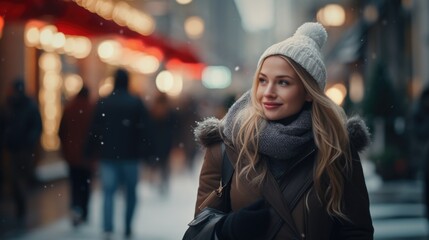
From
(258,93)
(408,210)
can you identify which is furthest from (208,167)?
(408,210)

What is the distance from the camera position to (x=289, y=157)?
304cm

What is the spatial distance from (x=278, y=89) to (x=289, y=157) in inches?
10.4

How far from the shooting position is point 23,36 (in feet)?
51.3

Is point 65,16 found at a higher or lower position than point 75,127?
higher

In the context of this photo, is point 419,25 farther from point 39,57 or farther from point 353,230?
point 353,230

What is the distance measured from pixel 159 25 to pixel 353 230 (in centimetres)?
3007

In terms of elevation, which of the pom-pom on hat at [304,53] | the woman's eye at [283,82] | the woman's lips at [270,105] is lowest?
the woman's lips at [270,105]

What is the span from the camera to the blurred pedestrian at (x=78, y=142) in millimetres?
10789

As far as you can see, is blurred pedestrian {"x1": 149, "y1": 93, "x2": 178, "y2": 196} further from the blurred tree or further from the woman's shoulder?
the woman's shoulder

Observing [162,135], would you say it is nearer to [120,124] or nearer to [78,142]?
[78,142]

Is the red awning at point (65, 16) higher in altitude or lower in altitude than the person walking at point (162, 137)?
higher

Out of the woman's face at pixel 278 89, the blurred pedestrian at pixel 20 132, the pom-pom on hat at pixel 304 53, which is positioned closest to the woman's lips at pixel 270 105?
the woman's face at pixel 278 89

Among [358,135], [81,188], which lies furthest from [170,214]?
[358,135]

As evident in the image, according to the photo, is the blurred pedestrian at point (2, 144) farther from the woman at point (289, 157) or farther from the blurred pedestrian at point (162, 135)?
the woman at point (289, 157)
